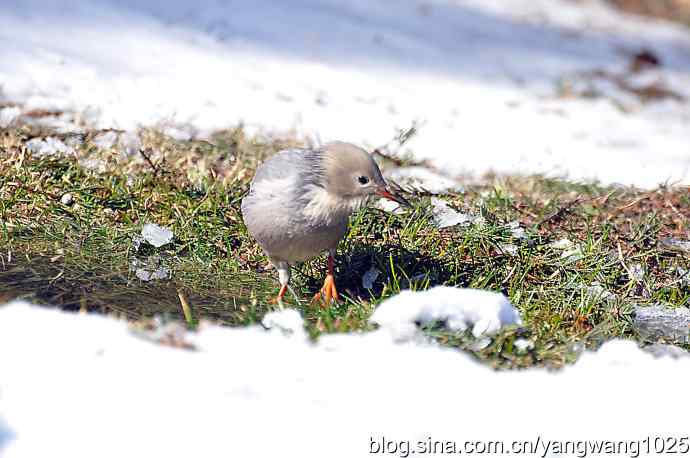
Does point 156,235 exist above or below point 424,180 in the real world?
below

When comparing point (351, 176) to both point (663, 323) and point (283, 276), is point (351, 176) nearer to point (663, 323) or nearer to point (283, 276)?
point (283, 276)

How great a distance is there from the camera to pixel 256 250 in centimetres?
468

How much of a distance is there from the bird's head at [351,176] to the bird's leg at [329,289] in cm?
36

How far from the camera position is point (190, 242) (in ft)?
15.3

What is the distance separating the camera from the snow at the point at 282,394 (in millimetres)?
2643

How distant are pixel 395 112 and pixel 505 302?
4.09m

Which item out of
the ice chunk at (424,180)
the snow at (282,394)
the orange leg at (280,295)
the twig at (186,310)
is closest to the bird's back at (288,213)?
the orange leg at (280,295)

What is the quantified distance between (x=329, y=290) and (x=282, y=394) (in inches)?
54.7

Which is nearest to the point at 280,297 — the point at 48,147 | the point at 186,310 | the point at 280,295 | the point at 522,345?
the point at 280,295

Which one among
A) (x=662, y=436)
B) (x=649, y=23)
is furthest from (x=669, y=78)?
(x=662, y=436)

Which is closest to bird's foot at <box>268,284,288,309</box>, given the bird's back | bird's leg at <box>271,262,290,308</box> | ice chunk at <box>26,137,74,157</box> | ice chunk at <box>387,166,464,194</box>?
bird's leg at <box>271,262,290,308</box>

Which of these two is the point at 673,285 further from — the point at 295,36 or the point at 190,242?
the point at 295,36

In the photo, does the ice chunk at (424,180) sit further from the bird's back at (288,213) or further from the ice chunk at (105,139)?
the ice chunk at (105,139)

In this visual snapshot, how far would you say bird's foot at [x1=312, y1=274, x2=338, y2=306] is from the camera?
13.6ft
